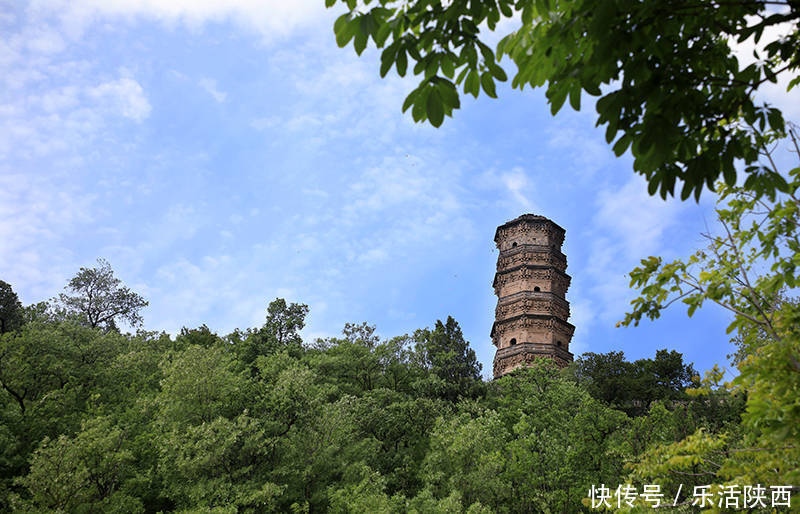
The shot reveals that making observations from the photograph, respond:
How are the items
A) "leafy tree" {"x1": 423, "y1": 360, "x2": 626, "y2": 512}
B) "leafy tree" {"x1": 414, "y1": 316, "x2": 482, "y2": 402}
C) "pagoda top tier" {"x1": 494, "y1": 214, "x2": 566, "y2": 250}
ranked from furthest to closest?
"pagoda top tier" {"x1": 494, "y1": 214, "x2": 566, "y2": 250}
"leafy tree" {"x1": 414, "y1": 316, "x2": 482, "y2": 402}
"leafy tree" {"x1": 423, "y1": 360, "x2": 626, "y2": 512}

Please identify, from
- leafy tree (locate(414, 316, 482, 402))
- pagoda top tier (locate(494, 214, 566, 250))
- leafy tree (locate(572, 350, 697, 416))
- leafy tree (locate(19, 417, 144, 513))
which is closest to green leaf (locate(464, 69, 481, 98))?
leafy tree (locate(19, 417, 144, 513))

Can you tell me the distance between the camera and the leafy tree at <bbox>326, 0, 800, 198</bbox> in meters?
3.14

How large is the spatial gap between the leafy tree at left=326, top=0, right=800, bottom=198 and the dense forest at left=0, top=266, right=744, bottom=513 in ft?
41.8

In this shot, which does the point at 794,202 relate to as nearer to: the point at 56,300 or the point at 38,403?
the point at 38,403

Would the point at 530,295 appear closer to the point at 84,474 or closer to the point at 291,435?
the point at 291,435

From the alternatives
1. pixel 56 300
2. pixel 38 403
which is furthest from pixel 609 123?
pixel 56 300

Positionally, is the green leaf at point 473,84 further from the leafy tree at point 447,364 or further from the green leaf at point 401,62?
the leafy tree at point 447,364

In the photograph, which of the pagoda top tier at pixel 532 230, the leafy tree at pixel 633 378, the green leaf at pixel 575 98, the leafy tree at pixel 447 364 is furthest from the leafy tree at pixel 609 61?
the pagoda top tier at pixel 532 230

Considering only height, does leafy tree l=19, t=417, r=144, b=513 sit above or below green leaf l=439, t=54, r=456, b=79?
below

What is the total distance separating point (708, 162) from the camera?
3324 mm

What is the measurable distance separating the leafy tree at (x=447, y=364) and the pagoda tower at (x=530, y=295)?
6901mm

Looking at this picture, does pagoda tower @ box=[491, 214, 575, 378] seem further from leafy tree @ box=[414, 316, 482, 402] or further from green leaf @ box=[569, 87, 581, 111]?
green leaf @ box=[569, 87, 581, 111]

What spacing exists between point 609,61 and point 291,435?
67.8 feet

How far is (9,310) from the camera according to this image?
3381cm
